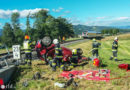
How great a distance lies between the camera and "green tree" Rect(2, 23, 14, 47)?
164ft

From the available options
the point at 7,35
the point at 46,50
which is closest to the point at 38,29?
the point at 7,35

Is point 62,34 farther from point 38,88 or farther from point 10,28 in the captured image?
point 38,88

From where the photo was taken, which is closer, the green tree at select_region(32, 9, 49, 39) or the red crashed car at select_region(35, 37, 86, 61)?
the red crashed car at select_region(35, 37, 86, 61)

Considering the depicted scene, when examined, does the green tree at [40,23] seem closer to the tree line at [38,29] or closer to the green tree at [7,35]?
the tree line at [38,29]

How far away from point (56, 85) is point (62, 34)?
49.3 m

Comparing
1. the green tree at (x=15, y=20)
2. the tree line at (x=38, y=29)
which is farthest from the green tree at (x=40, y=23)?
the green tree at (x=15, y=20)

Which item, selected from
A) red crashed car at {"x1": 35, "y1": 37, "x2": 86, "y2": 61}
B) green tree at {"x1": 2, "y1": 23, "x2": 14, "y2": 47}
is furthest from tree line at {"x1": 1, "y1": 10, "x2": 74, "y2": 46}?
red crashed car at {"x1": 35, "y1": 37, "x2": 86, "y2": 61}

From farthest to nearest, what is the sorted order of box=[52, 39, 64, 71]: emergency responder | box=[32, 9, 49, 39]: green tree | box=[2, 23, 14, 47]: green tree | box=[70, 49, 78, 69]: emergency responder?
box=[2, 23, 14, 47]: green tree, box=[32, 9, 49, 39]: green tree, box=[70, 49, 78, 69]: emergency responder, box=[52, 39, 64, 71]: emergency responder

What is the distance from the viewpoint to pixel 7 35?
50.6 m

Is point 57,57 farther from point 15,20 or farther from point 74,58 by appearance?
point 15,20

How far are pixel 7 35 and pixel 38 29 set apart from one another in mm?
15155

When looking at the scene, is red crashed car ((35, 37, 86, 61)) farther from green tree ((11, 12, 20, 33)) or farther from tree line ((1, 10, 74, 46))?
green tree ((11, 12, 20, 33))

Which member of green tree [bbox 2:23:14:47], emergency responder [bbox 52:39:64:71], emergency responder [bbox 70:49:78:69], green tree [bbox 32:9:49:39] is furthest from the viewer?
green tree [bbox 2:23:14:47]

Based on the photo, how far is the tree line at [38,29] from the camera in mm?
43578
